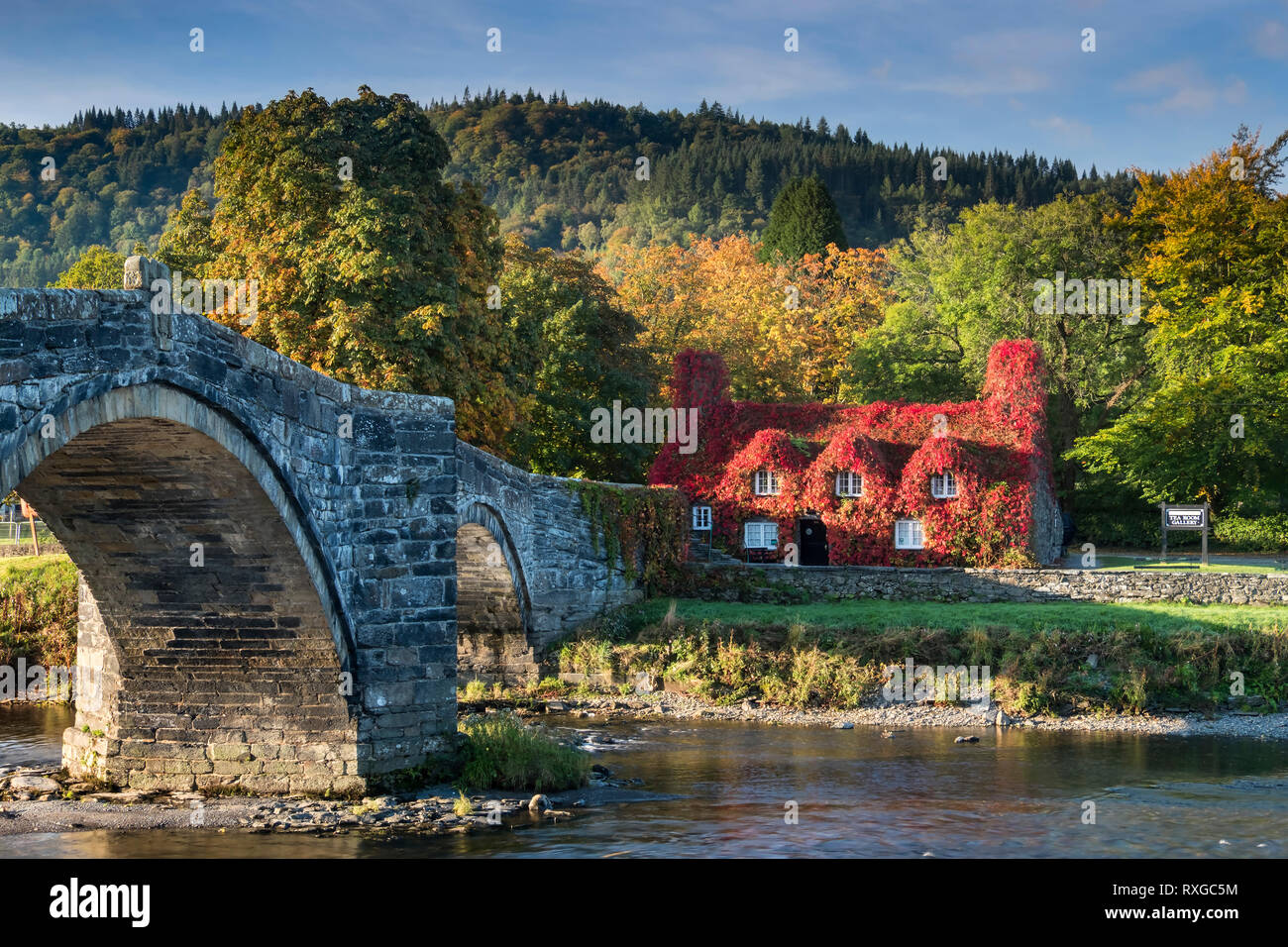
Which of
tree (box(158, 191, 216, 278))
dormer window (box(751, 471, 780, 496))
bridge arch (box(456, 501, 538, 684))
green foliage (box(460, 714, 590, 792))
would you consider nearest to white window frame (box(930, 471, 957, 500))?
dormer window (box(751, 471, 780, 496))

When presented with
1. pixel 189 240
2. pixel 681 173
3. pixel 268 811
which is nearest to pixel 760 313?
pixel 189 240

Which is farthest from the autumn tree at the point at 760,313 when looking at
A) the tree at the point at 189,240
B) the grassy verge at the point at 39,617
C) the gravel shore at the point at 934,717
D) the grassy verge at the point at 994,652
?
the gravel shore at the point at 934,717

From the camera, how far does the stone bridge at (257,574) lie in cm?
1333

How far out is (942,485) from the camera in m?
33.0

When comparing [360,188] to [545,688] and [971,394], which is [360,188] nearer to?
[545,688]

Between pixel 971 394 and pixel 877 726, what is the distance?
74.1 ft

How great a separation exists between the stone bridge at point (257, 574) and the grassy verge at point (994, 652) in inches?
352

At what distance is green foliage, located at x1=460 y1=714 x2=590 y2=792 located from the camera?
1670 cm

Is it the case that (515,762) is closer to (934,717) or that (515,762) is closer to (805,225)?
(934,717)

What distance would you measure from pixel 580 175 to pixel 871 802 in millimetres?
96068

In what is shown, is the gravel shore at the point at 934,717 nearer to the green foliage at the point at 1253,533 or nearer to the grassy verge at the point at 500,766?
the grassy verge at the point at 500,766

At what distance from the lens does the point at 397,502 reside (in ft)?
54.0

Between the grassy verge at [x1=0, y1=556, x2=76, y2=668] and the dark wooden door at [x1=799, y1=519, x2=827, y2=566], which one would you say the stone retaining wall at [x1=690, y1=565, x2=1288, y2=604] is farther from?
the grassy verge at [x1=0, y1=556, x2=76, y2=668]

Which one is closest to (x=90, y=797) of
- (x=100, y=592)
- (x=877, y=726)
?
(x=100, y=592)
